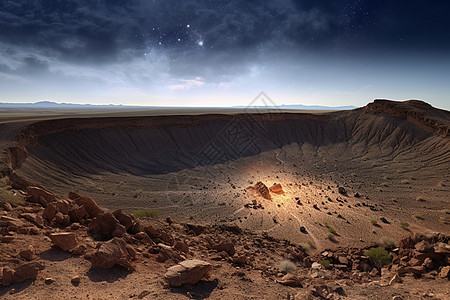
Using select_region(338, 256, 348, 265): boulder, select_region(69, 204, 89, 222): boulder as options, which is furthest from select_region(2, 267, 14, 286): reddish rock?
select_region(338, 256, 348, 265): boulder

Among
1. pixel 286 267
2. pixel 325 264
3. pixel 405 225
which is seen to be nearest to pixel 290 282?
pixel 286 267

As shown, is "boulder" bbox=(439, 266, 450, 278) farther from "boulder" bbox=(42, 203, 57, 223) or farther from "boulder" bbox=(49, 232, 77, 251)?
"boulder" bbox=(42, 203, 57, 223)

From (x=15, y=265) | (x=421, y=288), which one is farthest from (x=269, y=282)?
(x=15, y=265)

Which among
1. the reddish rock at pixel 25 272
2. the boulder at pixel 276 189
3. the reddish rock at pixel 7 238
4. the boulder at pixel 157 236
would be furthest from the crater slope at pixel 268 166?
the reddish rock at pixel 25 272

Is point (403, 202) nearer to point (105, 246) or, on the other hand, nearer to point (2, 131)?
point (105, 246)

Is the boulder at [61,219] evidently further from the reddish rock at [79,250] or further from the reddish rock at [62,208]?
the reddish rock at [79,250]

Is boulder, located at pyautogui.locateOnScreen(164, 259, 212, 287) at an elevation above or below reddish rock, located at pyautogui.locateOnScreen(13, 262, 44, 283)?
below
